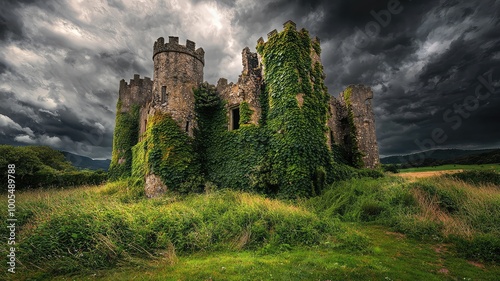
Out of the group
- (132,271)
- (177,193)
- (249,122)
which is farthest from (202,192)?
(132,271)

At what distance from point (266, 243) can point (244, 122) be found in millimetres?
10268

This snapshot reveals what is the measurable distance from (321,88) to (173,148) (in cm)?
1202

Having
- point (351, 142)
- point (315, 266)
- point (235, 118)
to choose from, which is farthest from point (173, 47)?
point (351, 142)

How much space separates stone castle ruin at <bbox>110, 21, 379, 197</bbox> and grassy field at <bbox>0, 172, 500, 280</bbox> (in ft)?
16.3

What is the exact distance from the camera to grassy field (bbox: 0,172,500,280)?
18.1 feet

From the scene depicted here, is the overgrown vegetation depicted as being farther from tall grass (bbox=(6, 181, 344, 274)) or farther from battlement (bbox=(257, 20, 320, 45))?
battlement (bbox=(257, 20, 320, 45))

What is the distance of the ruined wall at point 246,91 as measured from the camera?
1667 centimetres

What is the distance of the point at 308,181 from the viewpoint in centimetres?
1362

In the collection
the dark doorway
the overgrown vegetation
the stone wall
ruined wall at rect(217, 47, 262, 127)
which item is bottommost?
the overgrown vegetation

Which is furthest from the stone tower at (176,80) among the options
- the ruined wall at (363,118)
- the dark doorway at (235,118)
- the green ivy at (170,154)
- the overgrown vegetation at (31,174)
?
the overgrown vegetation at (31,174)

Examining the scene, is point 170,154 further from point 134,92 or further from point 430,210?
point 430,210

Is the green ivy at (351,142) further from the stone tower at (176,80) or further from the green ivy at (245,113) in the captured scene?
the stone tower at (176,80)

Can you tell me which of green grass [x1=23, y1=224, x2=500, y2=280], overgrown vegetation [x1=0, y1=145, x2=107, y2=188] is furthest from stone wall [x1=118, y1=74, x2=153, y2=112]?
green grass [x1=23, y1=224, x2=500, y2=280]

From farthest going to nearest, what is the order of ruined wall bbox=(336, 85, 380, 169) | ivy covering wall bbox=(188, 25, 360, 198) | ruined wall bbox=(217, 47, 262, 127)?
1. ruined wall bbox=(336, 85, 380, 169)
2. ruined wall bbox=(217, 47, 262, 127)
3. ivy covering wall bbox=(188, 25, 360, 198)
